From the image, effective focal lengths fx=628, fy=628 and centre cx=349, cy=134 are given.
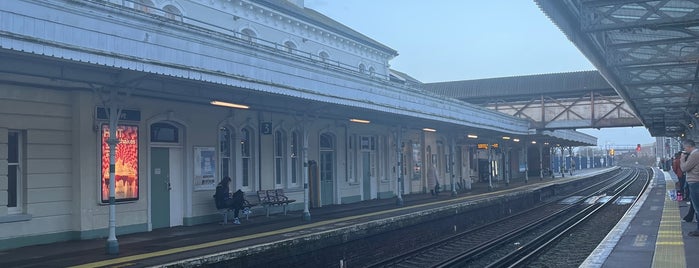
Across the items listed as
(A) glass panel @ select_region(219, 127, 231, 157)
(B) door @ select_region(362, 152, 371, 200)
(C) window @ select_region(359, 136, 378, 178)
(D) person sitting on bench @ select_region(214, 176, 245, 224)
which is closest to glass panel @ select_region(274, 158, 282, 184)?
(A) glass panel @ select_region(219, 127, 231, 157)

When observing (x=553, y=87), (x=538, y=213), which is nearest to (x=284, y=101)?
(x=538, y=213)

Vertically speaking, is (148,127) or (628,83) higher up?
(628,83)

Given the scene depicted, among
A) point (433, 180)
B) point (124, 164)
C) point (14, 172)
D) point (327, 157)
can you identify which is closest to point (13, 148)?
point (14, 172)

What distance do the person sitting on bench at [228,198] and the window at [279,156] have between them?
10.7ft

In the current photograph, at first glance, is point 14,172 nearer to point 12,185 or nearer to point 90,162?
point 12,185

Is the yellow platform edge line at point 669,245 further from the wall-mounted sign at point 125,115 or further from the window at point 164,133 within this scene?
the window at point 164,133

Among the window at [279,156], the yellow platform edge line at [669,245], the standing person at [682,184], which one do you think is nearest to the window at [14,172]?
the window at [279,156]

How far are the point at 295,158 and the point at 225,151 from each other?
3.48 metres

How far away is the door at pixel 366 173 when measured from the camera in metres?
23.0

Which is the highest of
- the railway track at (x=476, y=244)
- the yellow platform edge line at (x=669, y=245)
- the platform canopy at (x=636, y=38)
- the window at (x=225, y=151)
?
the platform canopy at (x=636, y=38)

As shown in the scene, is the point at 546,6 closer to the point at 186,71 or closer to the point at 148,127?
the point at 186,71

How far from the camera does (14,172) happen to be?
431 inches

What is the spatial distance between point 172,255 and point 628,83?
11.5m

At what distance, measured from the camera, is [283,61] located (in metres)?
13.4
